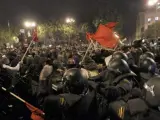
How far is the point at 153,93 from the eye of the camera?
2973 millimetres

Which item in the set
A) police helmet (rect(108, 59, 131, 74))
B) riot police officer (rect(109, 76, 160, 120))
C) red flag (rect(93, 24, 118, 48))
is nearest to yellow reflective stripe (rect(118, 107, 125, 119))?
riot police officer (rect(109, 76, 160, 120))

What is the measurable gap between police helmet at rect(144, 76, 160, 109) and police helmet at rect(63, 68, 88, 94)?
4.05 feet

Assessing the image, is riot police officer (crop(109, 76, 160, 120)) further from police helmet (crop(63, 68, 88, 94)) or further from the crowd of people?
police helmet (crop(63, 68, 88, 94))

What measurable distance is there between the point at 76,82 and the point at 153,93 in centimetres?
139

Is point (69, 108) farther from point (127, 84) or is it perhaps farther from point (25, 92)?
point (25, 92)

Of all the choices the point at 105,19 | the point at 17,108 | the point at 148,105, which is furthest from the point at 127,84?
the point at 105,19

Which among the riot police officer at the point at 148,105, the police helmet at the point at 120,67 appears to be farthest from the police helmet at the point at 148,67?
the riot police officer at the point at 148,105

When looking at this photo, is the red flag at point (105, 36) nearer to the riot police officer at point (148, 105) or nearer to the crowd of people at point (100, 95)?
the crowd of people at point (100, 95)

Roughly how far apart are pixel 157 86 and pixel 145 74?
2993 millimetres

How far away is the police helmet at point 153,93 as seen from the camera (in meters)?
2.93

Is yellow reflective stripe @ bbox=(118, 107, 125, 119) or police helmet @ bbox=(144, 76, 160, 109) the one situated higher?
police helmet @ bbox=(144, 76, 160, 109)

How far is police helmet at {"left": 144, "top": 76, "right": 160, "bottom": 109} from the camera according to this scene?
9.62 ft

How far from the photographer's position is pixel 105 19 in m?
53.6

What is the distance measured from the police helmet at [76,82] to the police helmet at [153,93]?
4.05 ft
